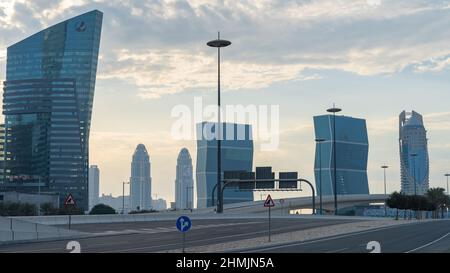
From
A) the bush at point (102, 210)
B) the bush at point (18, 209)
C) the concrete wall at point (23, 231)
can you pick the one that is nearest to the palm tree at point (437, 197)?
the bush at point (102, 210)

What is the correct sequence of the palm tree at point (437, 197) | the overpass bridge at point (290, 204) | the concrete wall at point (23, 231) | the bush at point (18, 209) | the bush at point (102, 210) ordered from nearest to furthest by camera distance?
→ the concrete wall at point (23, 231), the bush at point (18, 209), the bush at point (102, 210), the palm tree at point (437, 197), the overpass bridge at point (290, 204)

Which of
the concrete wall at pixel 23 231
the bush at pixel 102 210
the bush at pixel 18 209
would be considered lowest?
the bush at pixel 102 210

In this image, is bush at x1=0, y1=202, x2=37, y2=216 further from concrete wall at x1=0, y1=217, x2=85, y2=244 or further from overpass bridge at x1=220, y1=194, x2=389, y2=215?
concrete wall at x1=0, y1=217, x2=85, y2=244

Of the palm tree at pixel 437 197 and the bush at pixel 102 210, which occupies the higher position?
the palm tree at pixel 437 197

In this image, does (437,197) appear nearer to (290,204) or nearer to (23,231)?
(290,204)

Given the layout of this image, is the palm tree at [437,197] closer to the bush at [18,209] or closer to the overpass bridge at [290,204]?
the overpass bridge at [290,204]

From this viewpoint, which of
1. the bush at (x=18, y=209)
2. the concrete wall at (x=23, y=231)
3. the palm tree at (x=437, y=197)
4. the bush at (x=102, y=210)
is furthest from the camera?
the palm tree at (x=437, y=197)

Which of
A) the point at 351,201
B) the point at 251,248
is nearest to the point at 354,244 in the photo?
the point at 251,248

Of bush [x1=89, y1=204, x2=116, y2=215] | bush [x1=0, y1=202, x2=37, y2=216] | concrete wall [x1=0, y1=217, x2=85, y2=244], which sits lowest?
bush [x1=89, y1=204, x2=116, y2=215]

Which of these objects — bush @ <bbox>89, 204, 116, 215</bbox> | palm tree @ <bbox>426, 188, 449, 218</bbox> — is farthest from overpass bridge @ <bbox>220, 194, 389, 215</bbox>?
palm tree @ <bbox>426, 188, 449, 218</bbox>

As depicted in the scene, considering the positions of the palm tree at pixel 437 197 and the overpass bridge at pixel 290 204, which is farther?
the overpass bridge at pixel 290 204
